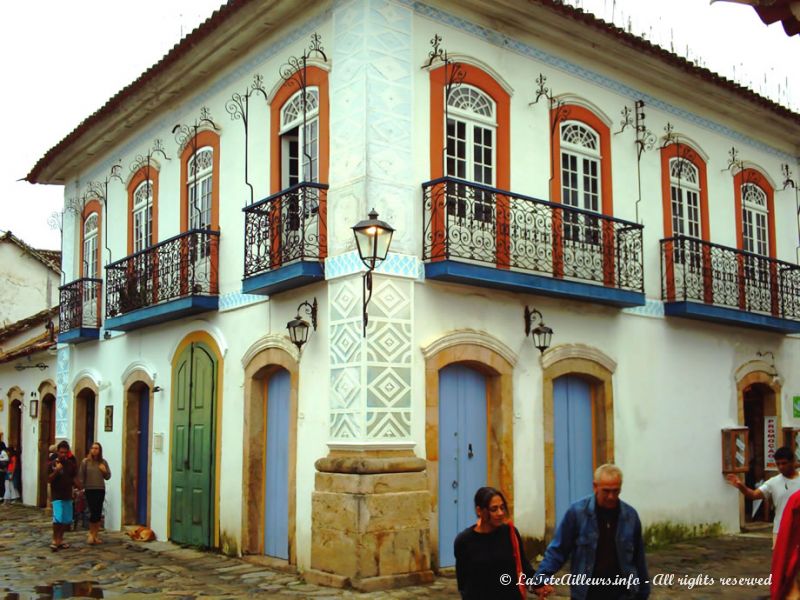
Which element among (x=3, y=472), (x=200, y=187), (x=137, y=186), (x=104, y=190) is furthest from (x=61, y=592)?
(x=3, y=472)

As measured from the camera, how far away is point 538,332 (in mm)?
11469

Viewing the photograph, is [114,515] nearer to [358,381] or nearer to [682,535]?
[358,381]

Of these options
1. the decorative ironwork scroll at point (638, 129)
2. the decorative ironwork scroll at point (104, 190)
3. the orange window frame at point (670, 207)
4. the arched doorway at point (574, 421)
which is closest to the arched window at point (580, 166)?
the decorative ironwork scroll at point (638, 129)

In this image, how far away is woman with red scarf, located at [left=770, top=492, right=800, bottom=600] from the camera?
17.1 ft

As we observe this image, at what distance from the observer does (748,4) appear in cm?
466

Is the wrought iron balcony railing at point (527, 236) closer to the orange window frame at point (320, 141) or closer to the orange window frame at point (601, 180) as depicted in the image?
the orange window frame at point (601, 180)

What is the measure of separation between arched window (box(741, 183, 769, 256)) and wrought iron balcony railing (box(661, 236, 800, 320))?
44 centimetres

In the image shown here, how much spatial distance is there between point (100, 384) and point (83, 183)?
4.15 meters

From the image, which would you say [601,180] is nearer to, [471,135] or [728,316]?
[471,135]

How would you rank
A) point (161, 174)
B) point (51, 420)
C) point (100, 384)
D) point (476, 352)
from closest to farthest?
1. point (476, 352)
2. point (161, 174)
3. point (100, 384)
4. point (51, 420)

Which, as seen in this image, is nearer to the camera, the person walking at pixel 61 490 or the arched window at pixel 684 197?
the person walking at pixel 61 490

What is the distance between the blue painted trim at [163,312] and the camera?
42.0 feet

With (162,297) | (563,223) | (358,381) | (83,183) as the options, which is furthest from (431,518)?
(83,183)

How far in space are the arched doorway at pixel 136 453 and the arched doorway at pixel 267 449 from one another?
3.74 metres
